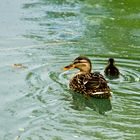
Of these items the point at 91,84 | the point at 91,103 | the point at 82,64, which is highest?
the point at 82,64

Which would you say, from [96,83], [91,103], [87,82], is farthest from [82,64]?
[91,103]

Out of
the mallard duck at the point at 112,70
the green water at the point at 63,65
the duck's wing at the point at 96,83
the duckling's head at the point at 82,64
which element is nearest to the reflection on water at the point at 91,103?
the green water at the point at 63,65

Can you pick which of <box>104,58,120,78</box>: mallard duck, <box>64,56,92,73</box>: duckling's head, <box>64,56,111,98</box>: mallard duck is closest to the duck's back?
<box>64,56,111,98</box>: mallard duck

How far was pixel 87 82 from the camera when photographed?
28.7ft

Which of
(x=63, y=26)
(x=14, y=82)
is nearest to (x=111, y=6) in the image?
(x=63, y=26)

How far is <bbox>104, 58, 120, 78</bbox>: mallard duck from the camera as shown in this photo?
9422mm

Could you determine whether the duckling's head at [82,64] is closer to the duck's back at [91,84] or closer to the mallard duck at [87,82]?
the mallard duck at [87,82]

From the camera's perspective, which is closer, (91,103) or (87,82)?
(91,103)

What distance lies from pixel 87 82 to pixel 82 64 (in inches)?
25.6

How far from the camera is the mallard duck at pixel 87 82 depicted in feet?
28.0

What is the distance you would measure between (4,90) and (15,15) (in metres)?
4.93

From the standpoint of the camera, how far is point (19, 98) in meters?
8.32

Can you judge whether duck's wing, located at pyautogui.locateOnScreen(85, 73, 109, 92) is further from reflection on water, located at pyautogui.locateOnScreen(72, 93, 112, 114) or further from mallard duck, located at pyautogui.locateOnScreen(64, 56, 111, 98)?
reflection on water, located at pyautogui.locateOnScreen(72, 93, 112, 114)

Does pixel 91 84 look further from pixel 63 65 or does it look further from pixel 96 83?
pixel 63 65
